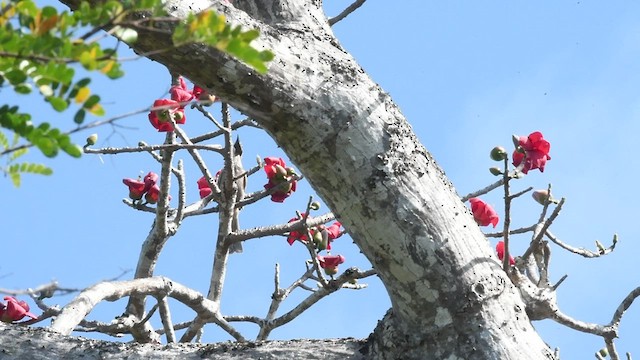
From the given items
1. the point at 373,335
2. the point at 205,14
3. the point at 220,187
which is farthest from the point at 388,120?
the point at 220,187

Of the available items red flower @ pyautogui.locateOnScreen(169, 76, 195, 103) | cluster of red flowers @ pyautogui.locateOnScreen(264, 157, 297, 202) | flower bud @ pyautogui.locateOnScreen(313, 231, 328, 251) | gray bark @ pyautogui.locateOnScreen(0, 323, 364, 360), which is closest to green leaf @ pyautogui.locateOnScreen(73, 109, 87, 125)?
gray bark @ pyautogui.locateOnScreen(0, 323, 364, 360)

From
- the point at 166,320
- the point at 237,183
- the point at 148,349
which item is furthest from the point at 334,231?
the point at 148,349

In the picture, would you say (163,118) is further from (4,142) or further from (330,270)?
(4,142)

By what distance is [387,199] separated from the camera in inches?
90.9

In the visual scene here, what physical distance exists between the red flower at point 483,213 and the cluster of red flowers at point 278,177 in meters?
0.74

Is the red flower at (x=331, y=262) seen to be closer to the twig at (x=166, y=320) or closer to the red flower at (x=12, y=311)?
the twig at (x=166, y=320)

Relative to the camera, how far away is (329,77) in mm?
2408

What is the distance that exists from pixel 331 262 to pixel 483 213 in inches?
28.8

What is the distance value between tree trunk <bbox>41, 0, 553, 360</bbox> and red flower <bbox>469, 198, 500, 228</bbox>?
5.23 ft

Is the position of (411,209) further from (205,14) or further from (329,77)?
(205,14)

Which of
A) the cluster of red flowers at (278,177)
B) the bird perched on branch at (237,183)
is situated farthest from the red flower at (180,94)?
the cluster of red flowers at (278,177)

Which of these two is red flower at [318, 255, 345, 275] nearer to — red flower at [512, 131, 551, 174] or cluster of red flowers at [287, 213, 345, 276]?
cluster of red flowers at [287, 213, 345, 276]

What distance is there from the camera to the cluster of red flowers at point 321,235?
4.09 m

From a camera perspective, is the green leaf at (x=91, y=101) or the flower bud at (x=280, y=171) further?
the flower bud at (x=280, y=171)
